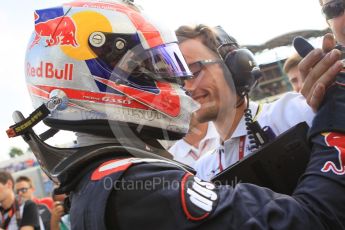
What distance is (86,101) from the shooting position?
135 centimetres

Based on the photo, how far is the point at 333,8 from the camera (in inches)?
63.9

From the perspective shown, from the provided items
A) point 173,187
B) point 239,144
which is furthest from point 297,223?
point 239,144

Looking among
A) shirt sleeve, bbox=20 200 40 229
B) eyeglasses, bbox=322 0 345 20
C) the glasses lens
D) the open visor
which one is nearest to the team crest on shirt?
the open visor

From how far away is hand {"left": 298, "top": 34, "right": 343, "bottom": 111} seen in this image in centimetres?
116

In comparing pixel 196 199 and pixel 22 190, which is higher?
pixel 196 199

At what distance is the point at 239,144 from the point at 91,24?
999 mm

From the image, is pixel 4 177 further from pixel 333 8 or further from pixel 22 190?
pixel 333 8

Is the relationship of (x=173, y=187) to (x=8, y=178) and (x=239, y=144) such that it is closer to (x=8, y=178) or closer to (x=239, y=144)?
(x=239, y=144)

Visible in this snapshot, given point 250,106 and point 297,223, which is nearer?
point 297,223

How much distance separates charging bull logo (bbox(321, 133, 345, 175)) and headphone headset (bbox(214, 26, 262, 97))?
3.17ft

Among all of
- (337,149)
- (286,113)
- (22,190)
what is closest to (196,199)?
(337,149)

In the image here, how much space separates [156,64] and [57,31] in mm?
370

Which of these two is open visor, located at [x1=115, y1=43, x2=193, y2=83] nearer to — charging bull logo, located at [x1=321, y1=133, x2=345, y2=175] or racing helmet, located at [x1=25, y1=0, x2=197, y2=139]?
racing helmet, located at [x1=25, y1=0, x2=197, y2=139]

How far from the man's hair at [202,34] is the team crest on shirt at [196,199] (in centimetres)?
136
